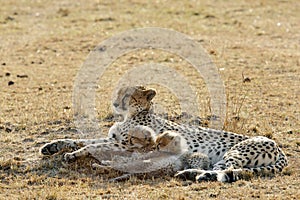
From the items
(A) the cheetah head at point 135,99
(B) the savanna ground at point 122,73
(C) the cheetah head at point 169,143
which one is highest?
(A) the cheetah head at point 135,99

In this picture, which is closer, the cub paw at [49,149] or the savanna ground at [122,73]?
the savanna ground at [122,73]

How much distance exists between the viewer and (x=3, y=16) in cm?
1677

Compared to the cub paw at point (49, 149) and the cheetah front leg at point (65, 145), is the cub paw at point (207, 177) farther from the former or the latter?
the cub paw at point (49, 149)

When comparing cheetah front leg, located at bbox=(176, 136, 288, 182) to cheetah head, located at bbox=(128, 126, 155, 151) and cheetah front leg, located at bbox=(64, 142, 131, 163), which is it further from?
cheetah front leg, located at bbox=(64, 142, 131, 163)

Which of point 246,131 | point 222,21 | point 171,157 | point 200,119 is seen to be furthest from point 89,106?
point 222,21

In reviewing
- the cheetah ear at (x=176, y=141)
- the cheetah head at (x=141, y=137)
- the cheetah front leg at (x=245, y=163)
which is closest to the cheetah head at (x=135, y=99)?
the cheetah head at (x=141, y=137)

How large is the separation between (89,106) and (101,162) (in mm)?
2740

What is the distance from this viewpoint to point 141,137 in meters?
6.94

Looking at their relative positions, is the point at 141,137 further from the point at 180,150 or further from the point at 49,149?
the point at 49,149

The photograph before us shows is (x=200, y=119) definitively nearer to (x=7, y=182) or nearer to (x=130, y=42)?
(x=7, y=182)

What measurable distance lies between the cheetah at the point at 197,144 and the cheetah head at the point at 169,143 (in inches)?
10.9

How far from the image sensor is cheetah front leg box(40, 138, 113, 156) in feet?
23.9

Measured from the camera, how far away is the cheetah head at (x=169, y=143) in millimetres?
6766

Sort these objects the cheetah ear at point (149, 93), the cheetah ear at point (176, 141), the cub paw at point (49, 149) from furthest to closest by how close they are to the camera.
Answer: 1. the cheetah ear at point (149, 93)
2. the cub paw at point (49, 149)
3. the cheetah ear at point (176, 141)
